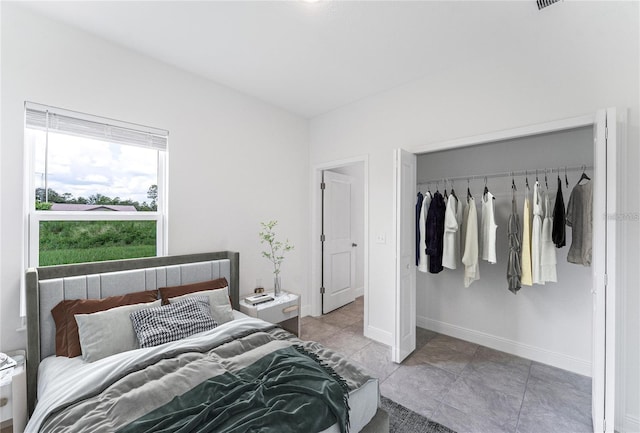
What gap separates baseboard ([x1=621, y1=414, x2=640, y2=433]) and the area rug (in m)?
1.15

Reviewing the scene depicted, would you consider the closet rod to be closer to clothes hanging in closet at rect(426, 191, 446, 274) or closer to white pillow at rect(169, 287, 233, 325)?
clothes hanging in closet at rect(426, 191, 446, 274)

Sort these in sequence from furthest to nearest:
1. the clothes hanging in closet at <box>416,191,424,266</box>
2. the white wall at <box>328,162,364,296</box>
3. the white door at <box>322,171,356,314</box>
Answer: the white wall at <box>328,162,364,296</box>, the white door at <box>322,171,356,314</box>, the clothes hanging in closet at <box>416,191,424,266</box>

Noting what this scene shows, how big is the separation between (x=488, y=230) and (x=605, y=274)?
108cm

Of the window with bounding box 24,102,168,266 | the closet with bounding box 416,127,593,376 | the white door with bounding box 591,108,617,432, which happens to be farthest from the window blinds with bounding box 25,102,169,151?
the white door with bounding box 591,108,617,432

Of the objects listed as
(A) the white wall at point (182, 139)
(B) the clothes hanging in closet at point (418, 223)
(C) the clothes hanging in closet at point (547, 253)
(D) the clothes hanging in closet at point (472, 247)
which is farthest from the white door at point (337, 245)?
(C) the clothes hanging in closet at point (547, 253)

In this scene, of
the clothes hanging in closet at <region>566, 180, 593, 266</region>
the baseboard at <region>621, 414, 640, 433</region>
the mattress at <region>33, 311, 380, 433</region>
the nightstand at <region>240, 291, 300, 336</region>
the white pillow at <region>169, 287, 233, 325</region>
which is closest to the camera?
the mattress at <region>33, 311, 380, 433</region>

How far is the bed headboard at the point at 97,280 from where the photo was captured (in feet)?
5.82

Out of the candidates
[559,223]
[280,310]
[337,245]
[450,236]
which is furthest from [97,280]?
[559,223]

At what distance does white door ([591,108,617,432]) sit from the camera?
154cm

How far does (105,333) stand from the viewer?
1.81 meters

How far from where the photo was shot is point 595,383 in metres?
1.65

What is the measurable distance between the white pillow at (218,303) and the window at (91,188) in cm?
63

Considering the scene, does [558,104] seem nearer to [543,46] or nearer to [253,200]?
[543,46]

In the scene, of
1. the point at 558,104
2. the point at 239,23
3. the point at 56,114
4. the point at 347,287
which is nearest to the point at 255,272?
the point at 347,287
